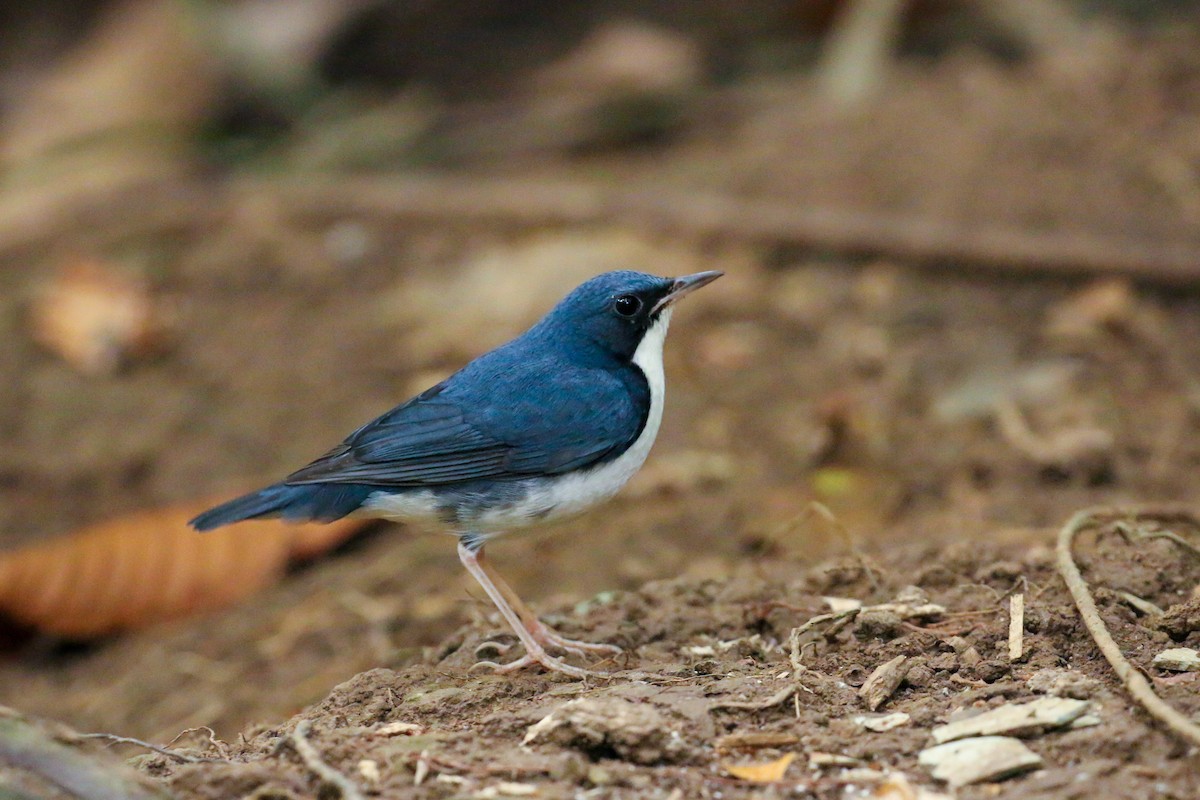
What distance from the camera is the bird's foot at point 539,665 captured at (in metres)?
4.00

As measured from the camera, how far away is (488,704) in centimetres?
379

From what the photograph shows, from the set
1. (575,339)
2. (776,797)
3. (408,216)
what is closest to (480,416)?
(575,339)

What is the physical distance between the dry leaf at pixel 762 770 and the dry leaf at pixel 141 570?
354cm

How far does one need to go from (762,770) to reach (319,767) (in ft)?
3.42

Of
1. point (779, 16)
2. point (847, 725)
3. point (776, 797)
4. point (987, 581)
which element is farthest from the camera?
point (779, 16)

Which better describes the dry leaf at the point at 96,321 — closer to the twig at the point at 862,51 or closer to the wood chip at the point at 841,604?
the twig at the point at 862,51

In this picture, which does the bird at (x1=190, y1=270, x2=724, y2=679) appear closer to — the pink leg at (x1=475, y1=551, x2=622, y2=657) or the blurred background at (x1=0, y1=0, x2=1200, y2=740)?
the pink leg at (x1=475, y1=551, x2=622, y2=657)

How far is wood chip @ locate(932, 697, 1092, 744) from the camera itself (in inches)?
125

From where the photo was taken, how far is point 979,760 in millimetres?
3023

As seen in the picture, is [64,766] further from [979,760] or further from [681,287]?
[681,287]

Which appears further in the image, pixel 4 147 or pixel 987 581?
pixel 4 147

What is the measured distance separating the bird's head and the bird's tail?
997 millimetres

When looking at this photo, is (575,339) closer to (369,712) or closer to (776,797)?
(369,712)

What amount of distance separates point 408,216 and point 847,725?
6.33 m
